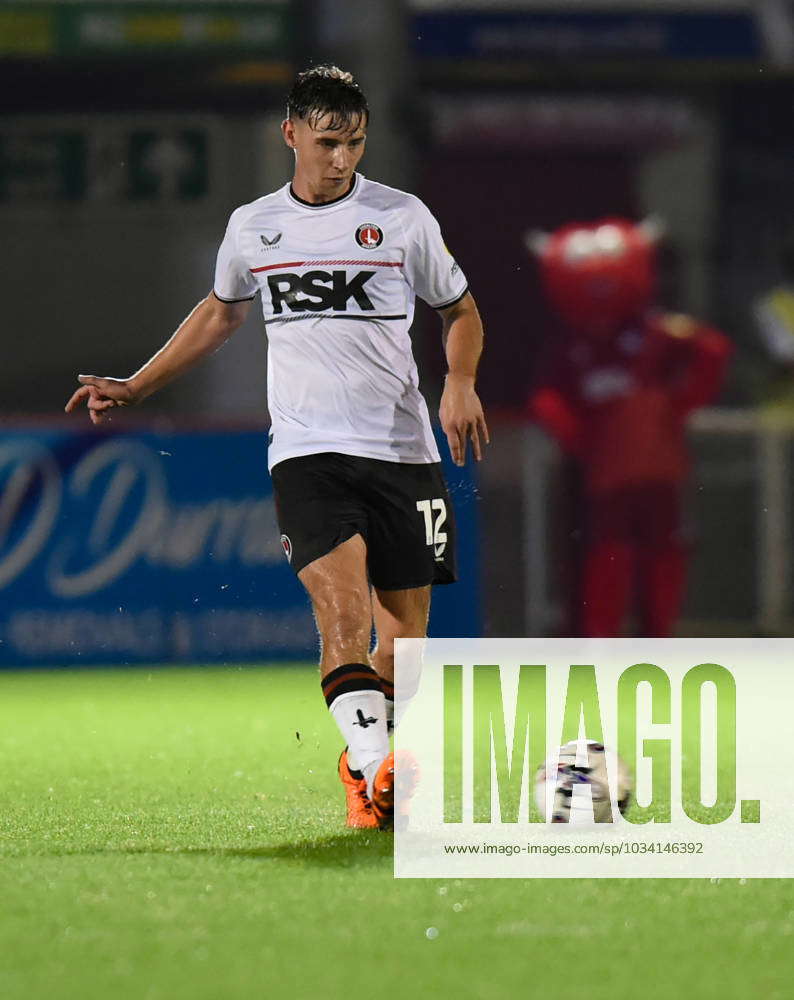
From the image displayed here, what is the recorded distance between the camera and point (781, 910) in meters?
4.37

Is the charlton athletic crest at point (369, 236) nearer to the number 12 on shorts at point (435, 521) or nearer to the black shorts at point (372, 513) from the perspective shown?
the black shorts at point (372, 513)

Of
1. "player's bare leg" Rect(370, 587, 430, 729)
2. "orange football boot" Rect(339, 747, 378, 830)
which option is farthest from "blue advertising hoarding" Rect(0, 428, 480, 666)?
"orange football boot" Rect(339, 747, 378, 830)

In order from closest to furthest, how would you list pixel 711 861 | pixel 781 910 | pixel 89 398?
pixel 781 910
pixel 711 861
pixel 89 398

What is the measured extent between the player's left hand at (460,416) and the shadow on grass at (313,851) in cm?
97

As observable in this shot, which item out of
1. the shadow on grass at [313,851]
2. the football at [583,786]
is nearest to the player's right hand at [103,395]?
the shadow on grass at [313,851]

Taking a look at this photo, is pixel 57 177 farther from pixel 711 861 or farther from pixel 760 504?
pixel 711 861

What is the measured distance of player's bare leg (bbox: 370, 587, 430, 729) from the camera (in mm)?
5707

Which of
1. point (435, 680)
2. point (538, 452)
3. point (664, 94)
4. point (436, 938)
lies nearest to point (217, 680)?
Answer: point (435, 680)

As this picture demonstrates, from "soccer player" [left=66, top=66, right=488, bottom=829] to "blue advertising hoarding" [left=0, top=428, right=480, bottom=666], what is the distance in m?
5.08

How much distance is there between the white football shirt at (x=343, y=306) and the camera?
18.1 feet

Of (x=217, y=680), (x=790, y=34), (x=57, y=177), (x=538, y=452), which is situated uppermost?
(x=790, y=34)

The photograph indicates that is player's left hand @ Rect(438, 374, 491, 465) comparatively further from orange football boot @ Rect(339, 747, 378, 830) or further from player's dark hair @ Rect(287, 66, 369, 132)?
orange football boot @ Rect(339, 747, 378, 830)

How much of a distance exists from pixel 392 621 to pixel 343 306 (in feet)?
2.80

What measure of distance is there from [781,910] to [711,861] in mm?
569
